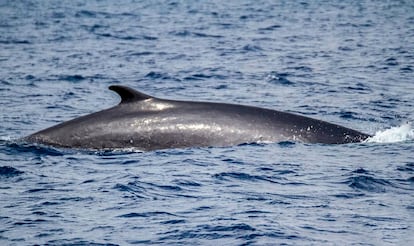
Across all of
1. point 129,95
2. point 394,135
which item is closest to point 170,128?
point 129,95

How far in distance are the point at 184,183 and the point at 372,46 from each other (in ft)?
69.5

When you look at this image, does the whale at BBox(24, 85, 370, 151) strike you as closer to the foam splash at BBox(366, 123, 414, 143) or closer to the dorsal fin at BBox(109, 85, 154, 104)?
the dorsal fin at BBox(109, 85, 154, 104)

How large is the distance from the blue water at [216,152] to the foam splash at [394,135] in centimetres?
29

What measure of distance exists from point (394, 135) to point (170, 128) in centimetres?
418

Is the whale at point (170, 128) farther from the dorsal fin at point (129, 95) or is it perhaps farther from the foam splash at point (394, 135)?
the foam splash at point (394, 135)

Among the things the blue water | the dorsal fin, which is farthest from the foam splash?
the dorsal fin

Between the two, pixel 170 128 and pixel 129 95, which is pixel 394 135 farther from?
pixel 129 95

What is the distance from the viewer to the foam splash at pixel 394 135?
47.8 ft

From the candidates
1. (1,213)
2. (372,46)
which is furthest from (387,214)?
(372,46)

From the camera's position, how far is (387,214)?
33.8 ft

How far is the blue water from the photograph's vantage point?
9828 millimetres

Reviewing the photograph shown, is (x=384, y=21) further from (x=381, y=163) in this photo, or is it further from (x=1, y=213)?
(x=1, y=213)

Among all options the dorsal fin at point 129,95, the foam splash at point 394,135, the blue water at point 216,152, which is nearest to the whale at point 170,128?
the dorsal fin at point 129,95

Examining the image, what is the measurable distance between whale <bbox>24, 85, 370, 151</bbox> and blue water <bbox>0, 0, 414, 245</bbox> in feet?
0.63
